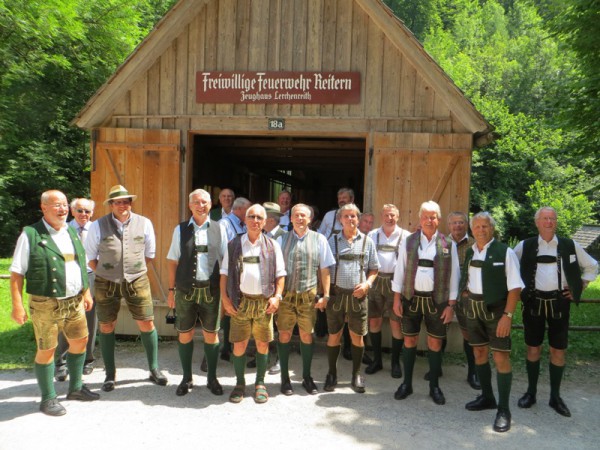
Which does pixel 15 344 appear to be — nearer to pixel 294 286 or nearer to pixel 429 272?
pixel 294 286

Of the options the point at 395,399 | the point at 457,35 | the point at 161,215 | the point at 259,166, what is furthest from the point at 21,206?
the point at 457,35

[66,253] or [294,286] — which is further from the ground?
[66,253]

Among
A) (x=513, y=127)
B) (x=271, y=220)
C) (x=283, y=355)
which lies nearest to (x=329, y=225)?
(x=271, y=220)

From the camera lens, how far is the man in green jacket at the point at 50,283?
4301mm

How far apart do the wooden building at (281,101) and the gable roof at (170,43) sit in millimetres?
14

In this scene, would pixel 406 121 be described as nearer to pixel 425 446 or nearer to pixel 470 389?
pixel 470 389

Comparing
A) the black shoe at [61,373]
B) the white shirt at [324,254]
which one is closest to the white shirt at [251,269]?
the white shirt at [324,254]

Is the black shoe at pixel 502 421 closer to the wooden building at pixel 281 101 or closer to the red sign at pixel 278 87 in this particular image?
the wooden building at pixel 281 101

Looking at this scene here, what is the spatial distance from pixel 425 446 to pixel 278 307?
180 cm

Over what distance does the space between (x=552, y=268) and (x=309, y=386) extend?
2.61m

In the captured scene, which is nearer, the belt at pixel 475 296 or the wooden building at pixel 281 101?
the belt at pixel 475 296

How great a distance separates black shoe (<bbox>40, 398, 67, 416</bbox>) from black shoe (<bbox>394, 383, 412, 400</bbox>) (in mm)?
3091

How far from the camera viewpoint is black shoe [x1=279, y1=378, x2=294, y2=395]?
5.01 meters

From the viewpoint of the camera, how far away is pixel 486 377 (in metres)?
4.69
